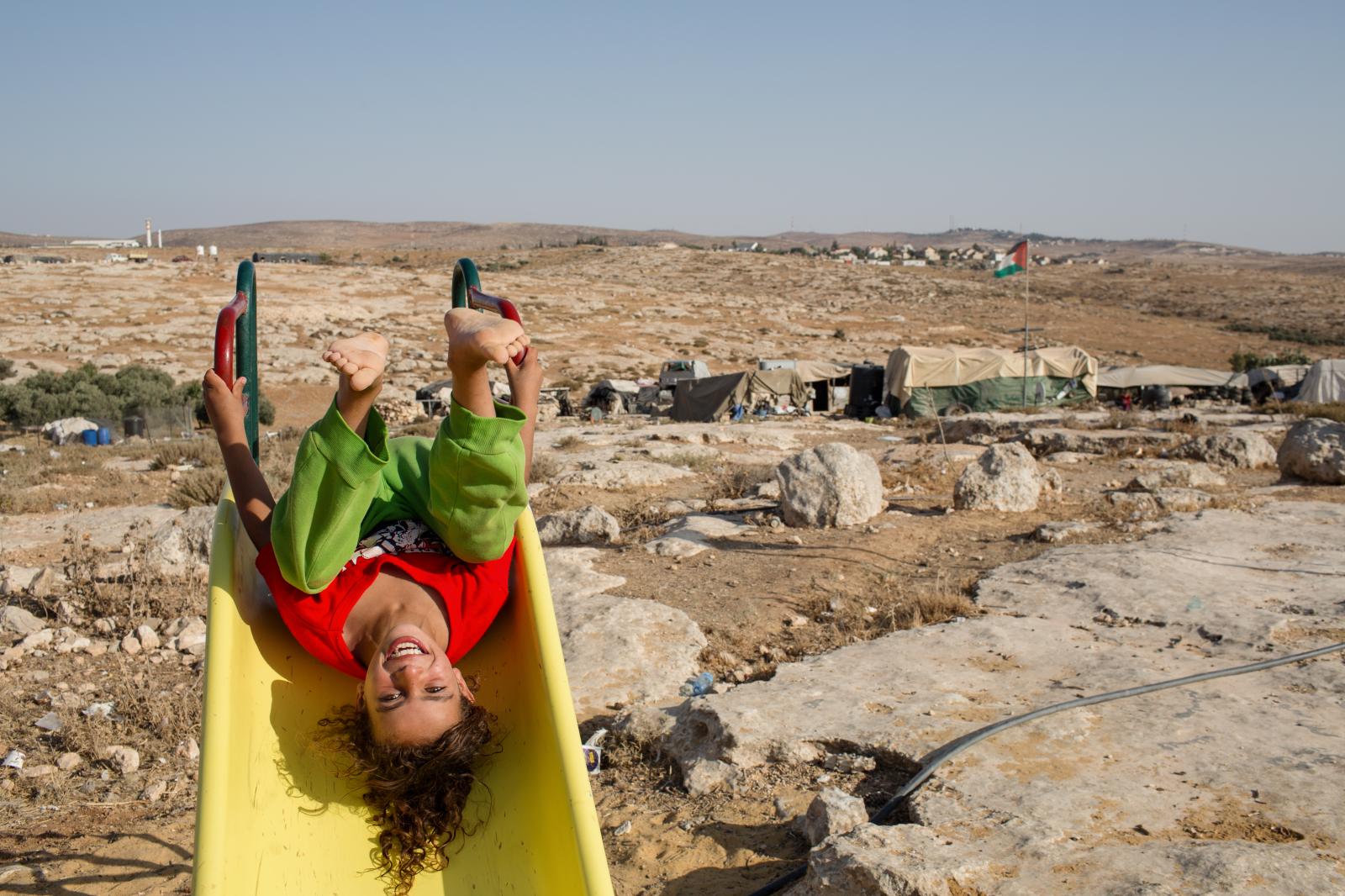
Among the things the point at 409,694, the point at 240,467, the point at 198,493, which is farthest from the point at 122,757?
the point at 198,493

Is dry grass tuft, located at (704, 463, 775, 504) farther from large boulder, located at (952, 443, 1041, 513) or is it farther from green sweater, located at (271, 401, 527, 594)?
green sweater, located at (271, 401, 527, 594)

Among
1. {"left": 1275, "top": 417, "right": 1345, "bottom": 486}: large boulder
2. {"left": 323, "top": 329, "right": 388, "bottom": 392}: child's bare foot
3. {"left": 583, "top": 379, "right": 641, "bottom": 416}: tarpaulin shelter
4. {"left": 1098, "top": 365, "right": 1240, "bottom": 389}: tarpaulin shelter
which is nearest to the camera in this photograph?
{"left": 323, "top": 329, "right": 388, "bottom": 392}: child's bare foot

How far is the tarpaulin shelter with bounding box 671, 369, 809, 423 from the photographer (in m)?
22.7

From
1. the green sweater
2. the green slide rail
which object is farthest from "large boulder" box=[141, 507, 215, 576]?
the green sweater

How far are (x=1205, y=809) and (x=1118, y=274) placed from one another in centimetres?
7986

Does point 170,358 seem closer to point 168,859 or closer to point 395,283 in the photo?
point 395,283

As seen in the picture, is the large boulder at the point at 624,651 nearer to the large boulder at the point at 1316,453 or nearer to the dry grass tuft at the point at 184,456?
the large boulder at the point at 1316,453

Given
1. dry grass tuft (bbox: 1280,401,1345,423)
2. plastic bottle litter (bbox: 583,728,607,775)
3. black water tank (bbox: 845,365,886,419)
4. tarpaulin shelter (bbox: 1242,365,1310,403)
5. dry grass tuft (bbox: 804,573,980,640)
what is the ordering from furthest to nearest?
1. black water tank (bbox: 845,365,886,419)
2. tarpaulin shelter (bbox: 1242,365,1310,403)
3. dry grass tuft (bbox: 1280,401,1345,423)
4. dry grass tuft (bbox: 804,573,980,640)
5. plastic bottle litter (bbox: 583,728,607,775)

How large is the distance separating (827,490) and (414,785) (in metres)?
5.16

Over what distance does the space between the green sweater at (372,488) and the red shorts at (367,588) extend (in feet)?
0.26

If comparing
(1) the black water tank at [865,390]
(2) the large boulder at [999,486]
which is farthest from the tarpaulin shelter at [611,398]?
(2) the large boulder at [999,486]

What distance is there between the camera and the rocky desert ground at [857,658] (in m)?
3.06

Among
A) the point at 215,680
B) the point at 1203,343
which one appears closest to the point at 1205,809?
the point at 215,680

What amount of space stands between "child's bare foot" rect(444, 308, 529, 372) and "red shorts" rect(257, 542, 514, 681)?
2.35 feet
